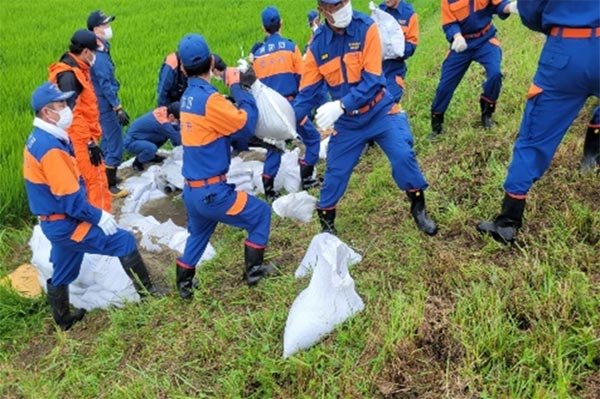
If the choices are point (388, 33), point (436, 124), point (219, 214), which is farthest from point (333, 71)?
point (436, 124)

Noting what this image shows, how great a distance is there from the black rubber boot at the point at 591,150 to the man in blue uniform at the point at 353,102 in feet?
3.50

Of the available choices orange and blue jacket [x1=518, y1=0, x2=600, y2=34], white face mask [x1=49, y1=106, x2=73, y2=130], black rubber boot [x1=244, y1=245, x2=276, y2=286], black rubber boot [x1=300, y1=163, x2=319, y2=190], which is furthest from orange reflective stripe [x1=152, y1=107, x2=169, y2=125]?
orange and blue jacket [x1=518, y1=0, x2=600, y2=34]

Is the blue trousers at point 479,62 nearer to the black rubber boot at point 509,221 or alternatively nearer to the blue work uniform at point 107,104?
the black rubber boot at point 509,221

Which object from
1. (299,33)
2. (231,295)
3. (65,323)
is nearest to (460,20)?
(231,295)

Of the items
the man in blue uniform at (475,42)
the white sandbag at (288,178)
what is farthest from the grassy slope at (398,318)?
the white sandbag at (288,178)

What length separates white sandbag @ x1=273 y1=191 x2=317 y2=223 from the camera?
15.7ft

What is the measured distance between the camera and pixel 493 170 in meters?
4.09

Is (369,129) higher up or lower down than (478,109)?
higher up

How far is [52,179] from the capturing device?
134 inches

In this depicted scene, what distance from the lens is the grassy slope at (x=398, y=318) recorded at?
246 centimetres

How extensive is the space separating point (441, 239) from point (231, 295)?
4.50ft

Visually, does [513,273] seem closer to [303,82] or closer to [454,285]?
[454,285]

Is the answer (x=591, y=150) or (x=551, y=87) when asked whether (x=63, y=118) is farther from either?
(x=591, y=150)

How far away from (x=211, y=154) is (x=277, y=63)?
227 cm
